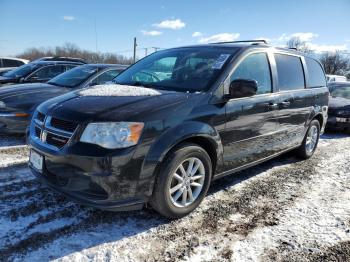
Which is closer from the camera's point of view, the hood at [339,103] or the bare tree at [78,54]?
the hood at [339,103]

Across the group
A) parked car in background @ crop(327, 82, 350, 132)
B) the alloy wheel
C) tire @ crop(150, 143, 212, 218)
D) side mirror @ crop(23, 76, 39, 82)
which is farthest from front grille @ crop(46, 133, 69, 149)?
parked car in background @ crop(327, 82, 350, 132)

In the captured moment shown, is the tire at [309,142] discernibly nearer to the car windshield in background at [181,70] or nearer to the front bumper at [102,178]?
the car windshield in background at [181,70]

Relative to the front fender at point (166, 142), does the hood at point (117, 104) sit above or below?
above

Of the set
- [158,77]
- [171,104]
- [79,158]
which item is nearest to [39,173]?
[79,158]

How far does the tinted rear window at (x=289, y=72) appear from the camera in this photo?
4.77 meters

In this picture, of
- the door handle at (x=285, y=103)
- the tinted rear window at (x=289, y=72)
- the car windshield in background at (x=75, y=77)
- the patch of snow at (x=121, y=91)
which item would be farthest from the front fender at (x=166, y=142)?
the car windshield in background at (x=75, y=77)

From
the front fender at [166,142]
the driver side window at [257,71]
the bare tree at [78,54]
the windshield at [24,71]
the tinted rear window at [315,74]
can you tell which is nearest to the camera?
the front fender at [166,142]

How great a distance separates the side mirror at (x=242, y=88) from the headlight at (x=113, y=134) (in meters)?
1.28

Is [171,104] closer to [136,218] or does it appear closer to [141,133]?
[141,133]

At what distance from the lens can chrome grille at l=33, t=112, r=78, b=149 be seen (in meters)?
3.02

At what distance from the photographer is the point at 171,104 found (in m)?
3.24

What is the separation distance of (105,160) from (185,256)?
1.06 m

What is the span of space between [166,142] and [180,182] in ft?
1.73

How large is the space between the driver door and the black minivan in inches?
0.5
